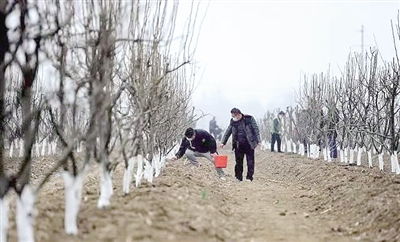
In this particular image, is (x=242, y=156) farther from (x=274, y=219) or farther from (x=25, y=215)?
(x=25, y=215)

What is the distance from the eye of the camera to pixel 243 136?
12.7 metres

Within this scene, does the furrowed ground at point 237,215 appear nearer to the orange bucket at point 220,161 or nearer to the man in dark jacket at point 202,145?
the orange bucket at point 220,161

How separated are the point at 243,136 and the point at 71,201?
7.85 meters

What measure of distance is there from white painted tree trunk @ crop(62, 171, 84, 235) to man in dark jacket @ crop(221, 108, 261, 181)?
24.1 ft

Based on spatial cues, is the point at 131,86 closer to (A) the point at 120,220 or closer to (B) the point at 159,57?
(B) the point at 159,57

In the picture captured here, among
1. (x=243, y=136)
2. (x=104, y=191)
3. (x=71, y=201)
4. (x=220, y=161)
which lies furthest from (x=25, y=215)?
(x=220, y=161)

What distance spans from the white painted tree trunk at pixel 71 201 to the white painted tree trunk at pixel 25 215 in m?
0.50

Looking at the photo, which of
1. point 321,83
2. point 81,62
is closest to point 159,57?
point 81,62

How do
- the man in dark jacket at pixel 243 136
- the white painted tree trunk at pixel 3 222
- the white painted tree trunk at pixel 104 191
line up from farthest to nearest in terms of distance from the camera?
1. the man in dark jacket at pixel 243 136
2. the white painted tree trunk at pixel 104 191
3. the white painted tree trunk at pixel 3 222

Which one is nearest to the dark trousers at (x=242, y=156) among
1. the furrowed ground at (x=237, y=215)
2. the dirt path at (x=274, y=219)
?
the dirt path at (x=274, y=219)

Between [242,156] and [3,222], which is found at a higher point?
[242,156]

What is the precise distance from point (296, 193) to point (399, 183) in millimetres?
2548

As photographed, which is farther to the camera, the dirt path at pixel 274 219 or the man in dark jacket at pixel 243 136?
the man in dark jacket at pixel 243 136

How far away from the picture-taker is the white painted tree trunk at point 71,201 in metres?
5.21
